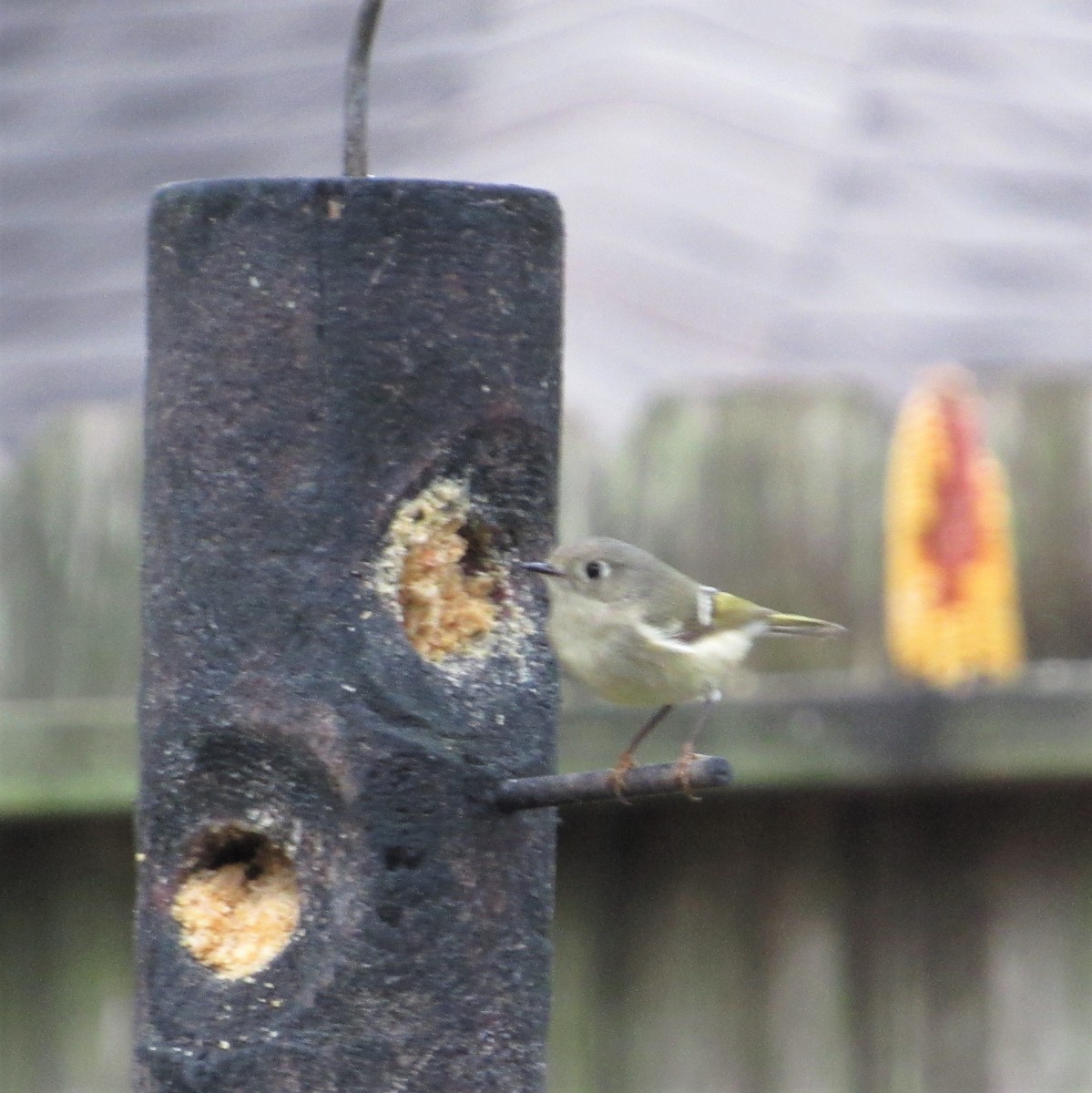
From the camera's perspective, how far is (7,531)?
4918mm

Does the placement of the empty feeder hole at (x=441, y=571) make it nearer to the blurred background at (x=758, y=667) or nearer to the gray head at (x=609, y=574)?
the gray head at (x=609, y=574)

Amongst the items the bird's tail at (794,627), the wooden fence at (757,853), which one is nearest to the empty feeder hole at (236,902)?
the bird's tail at (794,627)

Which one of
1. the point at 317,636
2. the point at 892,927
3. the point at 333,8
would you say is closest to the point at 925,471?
the point at 892,927

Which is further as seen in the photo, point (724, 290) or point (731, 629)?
point (724, 290)

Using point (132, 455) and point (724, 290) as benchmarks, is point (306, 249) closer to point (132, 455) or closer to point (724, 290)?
point (132, 455)

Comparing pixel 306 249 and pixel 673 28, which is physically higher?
pixel 673 28

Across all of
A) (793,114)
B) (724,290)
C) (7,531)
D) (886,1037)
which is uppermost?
(793,114)

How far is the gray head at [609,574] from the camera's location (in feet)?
10.8

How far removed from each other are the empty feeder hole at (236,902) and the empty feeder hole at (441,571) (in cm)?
35

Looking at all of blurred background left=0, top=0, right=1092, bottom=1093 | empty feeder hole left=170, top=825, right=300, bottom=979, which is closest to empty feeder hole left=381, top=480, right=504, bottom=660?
empty feeder hole left=170, top=825, right=300, bottom=979

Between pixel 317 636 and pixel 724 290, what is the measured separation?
2.76 m

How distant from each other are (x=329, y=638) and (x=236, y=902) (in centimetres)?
40

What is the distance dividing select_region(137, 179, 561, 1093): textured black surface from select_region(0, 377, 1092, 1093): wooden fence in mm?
1669

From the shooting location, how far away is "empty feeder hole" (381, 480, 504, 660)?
3.13 meters
